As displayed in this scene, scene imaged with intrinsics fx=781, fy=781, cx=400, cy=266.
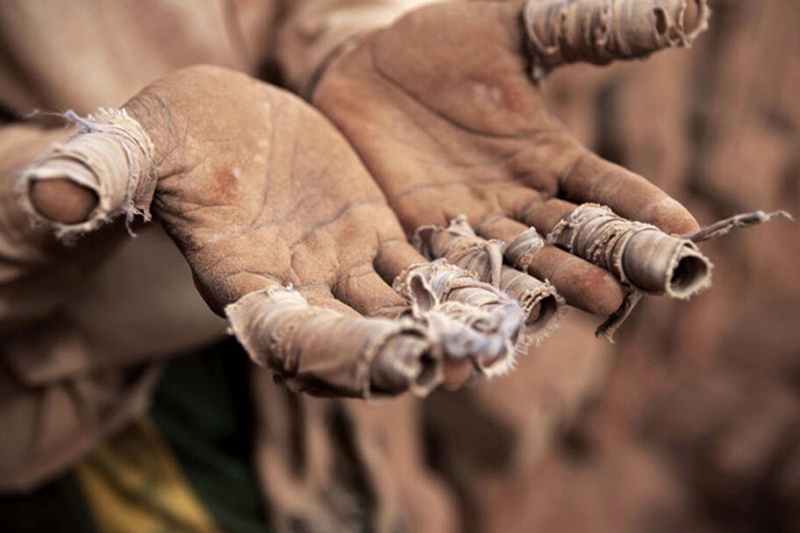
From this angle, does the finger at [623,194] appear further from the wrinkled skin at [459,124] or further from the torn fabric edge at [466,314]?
the torn fabric edge at [466,314]

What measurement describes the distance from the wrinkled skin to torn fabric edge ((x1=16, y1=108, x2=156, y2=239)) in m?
0.22

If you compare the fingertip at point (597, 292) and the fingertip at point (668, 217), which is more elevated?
the fingertip at point (668, 217)

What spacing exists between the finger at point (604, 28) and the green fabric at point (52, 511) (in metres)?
0.83

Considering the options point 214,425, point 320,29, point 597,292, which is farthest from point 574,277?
point 214,425

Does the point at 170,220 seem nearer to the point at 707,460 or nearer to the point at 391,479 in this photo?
the point at 391,479

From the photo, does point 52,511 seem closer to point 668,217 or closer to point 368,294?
point 368,294

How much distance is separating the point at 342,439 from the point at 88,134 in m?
0.81

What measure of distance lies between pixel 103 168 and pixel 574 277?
0.98ft

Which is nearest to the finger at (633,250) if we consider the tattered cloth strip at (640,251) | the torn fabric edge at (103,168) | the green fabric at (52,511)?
the tattered cloth strip at (640,251)

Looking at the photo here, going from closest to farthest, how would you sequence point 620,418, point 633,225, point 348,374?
point 348,374 → point 633,225 → point 620,418

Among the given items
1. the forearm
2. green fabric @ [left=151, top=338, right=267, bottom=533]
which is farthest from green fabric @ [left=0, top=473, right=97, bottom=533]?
the forearm

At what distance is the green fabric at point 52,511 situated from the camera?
105 cm

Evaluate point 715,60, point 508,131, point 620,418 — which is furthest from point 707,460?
point 508,131

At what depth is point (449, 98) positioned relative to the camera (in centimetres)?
69
